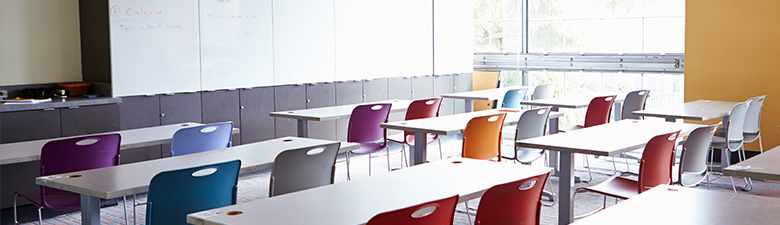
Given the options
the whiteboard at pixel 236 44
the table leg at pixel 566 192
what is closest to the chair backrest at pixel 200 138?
the whiteboard at pixel 236 44

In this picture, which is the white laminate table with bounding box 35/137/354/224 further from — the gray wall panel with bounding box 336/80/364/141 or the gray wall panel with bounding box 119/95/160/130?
the gray wall panel with bounding box 336/80/364/141

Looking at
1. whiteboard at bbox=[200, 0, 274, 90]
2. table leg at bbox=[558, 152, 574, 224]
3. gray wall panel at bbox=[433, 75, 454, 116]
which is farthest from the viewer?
gray wall panel at bbox=[433, 75, 454, 116]

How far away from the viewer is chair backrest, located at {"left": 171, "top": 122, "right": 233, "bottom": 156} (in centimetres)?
489

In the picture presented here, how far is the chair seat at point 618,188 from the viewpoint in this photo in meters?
4.35

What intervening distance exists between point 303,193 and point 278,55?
17.0 feet

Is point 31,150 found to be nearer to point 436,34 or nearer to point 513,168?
point 513,168

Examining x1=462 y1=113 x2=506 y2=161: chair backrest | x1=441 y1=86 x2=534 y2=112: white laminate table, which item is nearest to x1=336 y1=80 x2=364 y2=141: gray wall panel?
x1=441 y1=86 x2=534 y2=112: white laminate table

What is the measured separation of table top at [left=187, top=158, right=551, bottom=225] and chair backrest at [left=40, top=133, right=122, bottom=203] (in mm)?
2059

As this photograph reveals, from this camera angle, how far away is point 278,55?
8062 mm

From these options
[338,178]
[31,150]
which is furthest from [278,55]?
[31,150]

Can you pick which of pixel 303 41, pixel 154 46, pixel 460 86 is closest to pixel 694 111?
pixel 303 41

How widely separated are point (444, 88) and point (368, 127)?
4.02 metres

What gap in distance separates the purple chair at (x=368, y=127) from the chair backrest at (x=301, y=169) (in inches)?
99.8

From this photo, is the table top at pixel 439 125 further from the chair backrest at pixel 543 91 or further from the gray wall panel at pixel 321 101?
the gray wall panel at pixel 321 101
